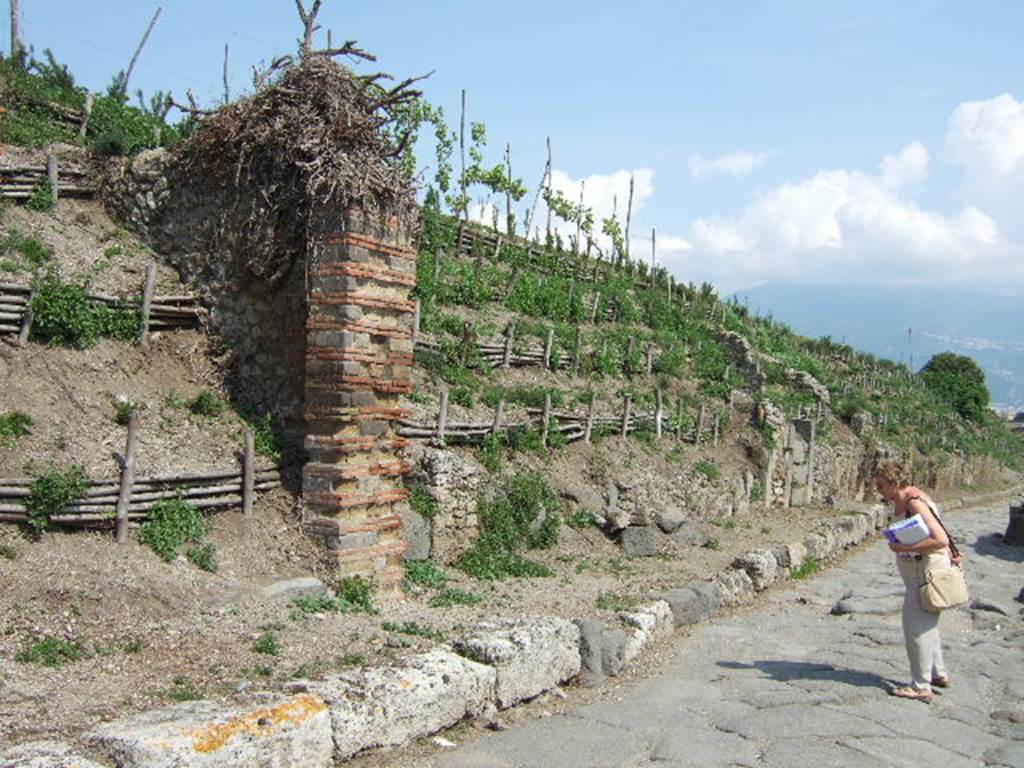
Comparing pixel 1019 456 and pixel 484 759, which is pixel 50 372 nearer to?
pixel 484 759

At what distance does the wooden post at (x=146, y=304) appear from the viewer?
9.33 m

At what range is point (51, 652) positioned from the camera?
564 centimetres

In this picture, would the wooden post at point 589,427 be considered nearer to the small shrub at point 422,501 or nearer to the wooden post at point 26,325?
the small shrub at point 422,501

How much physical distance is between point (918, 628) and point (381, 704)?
3.71 meters

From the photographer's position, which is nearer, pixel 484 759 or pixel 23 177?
pixel 484 759

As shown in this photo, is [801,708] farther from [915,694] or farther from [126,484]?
[126,484]

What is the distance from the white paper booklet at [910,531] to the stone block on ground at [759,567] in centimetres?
453

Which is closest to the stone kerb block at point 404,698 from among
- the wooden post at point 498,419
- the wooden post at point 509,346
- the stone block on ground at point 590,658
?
the stone block on ground at point 590,658

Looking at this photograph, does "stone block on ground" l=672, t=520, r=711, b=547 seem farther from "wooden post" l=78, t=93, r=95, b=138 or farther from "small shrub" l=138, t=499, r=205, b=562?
"wooden post" l=78, t=93, r=95, b=138

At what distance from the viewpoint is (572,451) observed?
Answer: 48.6 ft

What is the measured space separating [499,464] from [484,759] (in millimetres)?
7477

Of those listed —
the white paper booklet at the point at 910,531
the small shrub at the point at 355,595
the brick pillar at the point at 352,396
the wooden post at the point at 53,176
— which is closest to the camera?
the white paper booklet at the point at 910,531

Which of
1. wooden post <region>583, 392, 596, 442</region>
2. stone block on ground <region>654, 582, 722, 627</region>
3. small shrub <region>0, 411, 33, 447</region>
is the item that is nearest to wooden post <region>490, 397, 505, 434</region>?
wooden post <region>583, 392, 596, 442</region>

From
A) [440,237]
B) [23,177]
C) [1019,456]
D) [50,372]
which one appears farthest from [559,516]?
[1019,456]
